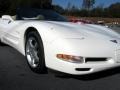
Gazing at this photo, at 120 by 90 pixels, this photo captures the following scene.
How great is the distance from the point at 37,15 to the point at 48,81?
2.28m

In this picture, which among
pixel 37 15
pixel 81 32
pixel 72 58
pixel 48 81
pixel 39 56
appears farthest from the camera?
pixel 37 15

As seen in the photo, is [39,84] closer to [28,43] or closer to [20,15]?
[28,43]

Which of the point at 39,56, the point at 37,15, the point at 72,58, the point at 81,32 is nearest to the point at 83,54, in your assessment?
the point at 72,58

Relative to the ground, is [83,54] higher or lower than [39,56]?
higher

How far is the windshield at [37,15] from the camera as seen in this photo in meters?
6.08

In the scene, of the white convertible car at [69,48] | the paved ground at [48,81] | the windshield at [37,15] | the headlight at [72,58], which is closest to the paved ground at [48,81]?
the paved ground at [48,81]

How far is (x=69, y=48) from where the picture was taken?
4.08 metres

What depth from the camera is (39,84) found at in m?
4.13

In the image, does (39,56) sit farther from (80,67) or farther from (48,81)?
(80,67)

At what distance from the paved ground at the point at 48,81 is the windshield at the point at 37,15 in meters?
1.32

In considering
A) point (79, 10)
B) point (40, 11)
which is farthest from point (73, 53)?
point (79, 10)

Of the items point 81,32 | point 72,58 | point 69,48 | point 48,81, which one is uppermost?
point 81,32

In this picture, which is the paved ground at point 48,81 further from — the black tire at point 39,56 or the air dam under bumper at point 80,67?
the air dam under bumper at point 80,67

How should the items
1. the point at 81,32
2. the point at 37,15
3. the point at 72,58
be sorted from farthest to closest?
1. the point at 37,15
2. the point at 81,32
3. the point at 72,58
